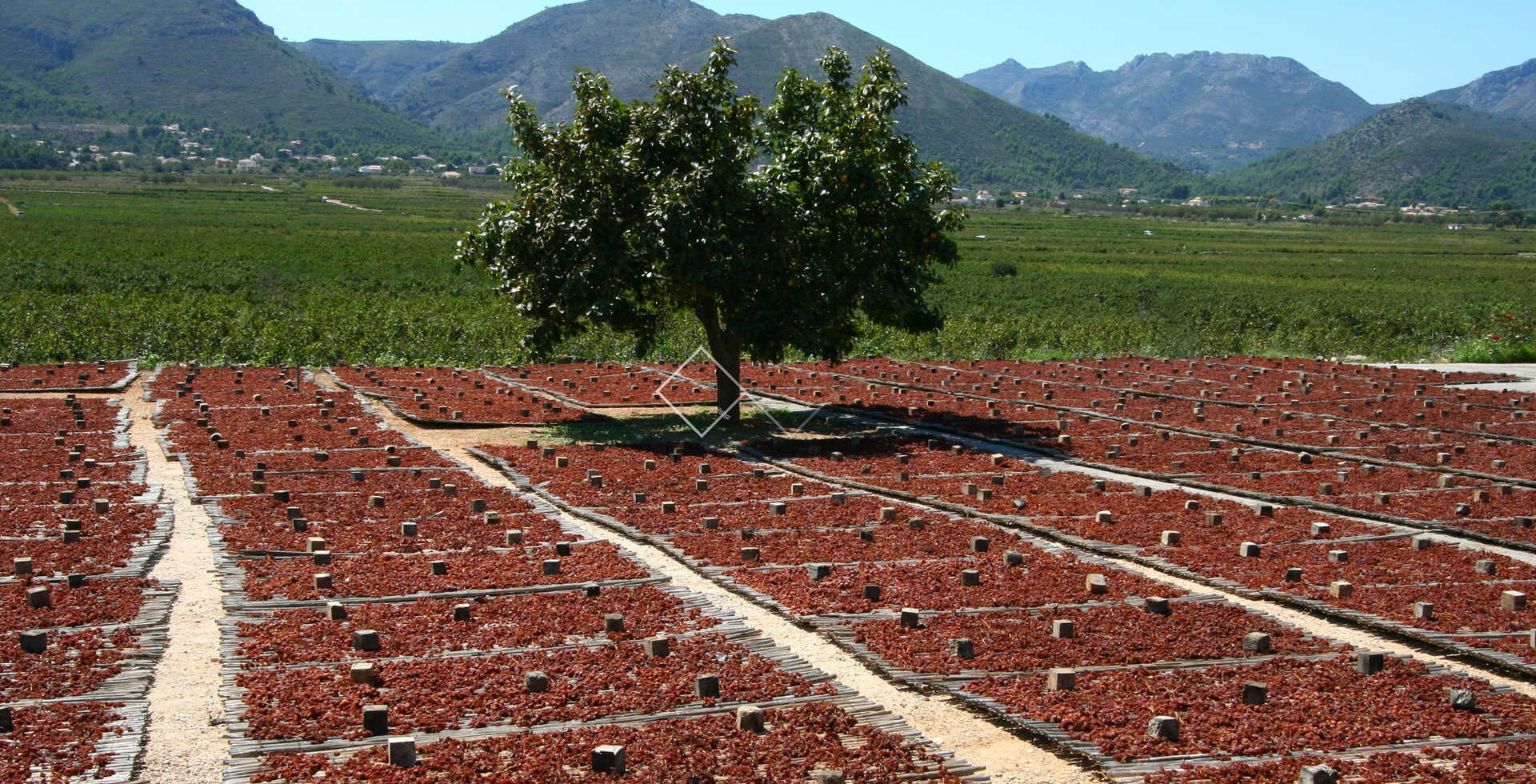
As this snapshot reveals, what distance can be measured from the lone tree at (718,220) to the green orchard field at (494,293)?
8896 mm

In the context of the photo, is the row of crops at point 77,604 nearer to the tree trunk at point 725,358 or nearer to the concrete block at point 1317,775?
the concrete block at point 1317,775

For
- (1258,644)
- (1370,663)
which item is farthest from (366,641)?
(1370,663)

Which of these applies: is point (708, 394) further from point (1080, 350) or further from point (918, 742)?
point (918, 742)

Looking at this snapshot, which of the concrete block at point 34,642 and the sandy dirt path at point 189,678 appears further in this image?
the concrete block at point 34,642

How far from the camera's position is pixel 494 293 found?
101 feet

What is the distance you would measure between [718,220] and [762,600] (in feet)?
25.9

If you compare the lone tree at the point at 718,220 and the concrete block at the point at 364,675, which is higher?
the lone tree at the point at 718,220

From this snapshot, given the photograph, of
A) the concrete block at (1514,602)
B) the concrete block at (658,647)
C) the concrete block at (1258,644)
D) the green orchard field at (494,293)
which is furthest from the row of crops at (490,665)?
the green orchard field at (494,293)

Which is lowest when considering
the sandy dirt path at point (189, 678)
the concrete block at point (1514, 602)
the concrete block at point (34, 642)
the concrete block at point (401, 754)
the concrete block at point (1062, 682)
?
the sandy dirt path at point (189, 678)

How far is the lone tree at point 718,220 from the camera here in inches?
642

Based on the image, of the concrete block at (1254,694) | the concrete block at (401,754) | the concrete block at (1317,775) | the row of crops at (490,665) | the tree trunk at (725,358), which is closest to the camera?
the concrete block at (1317,775)

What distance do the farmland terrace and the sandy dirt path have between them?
3 cm

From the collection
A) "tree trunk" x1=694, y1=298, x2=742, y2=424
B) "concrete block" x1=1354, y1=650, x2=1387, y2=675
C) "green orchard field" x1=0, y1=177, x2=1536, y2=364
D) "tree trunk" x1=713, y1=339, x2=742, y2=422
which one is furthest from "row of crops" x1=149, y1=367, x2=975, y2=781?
"green orchard field" x1=0, y1=177, x2=1536, y2=364

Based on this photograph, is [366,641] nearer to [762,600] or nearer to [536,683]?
[536,683]
